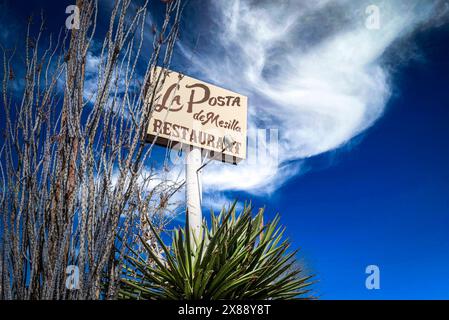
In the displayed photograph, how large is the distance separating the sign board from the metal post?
17 centimetres

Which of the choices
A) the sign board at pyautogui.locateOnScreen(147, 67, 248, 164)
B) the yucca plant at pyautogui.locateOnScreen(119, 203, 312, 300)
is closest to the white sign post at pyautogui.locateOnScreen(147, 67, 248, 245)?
the sign board at pyautogui.locateOnScreen(147, 67, 248, 164)

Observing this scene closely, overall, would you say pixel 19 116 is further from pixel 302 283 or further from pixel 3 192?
pixel 302 283

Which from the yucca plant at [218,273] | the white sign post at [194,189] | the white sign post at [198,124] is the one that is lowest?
the yucca plant at [218,273]

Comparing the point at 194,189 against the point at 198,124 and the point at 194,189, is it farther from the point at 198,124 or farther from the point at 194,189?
the point at 198,124

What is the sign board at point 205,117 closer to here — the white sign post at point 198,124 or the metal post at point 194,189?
the white sign post at point 198,124

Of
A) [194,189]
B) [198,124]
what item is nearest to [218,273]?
[194,189]

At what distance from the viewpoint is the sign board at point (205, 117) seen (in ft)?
18.2

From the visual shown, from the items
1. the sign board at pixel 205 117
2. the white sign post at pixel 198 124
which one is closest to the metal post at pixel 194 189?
the white sign post at pixel 198 124

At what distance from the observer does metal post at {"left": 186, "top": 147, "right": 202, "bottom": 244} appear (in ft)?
16.5

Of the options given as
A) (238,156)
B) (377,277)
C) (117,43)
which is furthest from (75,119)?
(238,156)

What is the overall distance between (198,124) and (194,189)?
1084mm

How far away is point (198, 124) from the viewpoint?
5.72 meters

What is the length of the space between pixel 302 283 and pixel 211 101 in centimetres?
314
